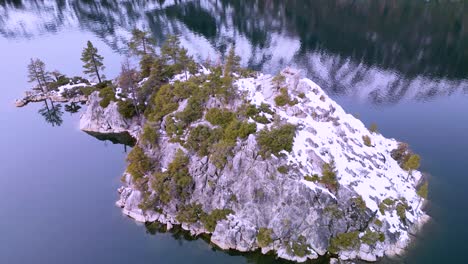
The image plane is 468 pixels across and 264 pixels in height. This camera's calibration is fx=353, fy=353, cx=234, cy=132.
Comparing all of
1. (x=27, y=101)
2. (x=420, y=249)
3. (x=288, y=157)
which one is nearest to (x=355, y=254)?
(x=420, y=249)

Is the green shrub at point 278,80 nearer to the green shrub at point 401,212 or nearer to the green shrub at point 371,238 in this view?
the green shrub at point 401,212

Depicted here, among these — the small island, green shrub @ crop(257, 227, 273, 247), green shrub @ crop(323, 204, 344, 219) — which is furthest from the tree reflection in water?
green shrub @ crop(323, 204, 344, 219)

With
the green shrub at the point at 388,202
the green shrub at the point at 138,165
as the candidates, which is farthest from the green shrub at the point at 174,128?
the green shrub at the point at 388,202

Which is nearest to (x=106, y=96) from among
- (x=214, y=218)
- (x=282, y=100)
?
(x=282, y=100)

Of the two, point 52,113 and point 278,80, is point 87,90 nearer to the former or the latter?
point 52,113

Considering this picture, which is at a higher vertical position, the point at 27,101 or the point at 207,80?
the point at 207,80

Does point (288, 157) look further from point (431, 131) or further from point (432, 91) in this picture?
point (432, 91)
